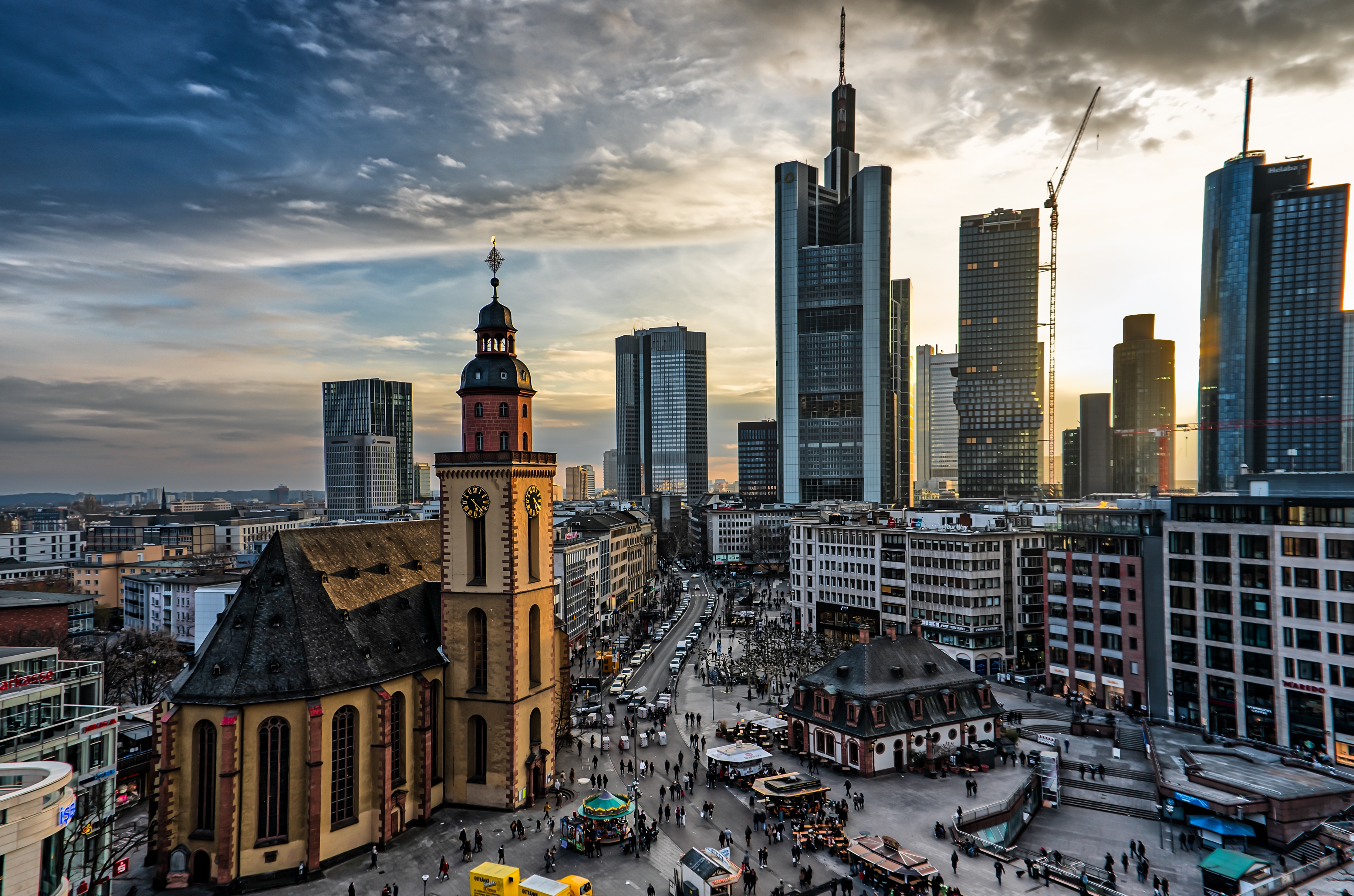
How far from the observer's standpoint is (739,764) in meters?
60.0

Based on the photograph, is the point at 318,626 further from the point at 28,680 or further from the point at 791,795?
the point at 791,795

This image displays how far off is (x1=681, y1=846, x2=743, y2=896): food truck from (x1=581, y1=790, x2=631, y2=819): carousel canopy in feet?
21.4

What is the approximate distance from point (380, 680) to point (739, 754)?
2788 centimetres

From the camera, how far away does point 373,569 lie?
54156 millimetres

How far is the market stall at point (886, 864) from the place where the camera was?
41281 mm

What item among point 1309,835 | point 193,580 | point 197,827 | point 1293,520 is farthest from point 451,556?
point 193,580

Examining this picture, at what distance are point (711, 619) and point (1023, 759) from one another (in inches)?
2924

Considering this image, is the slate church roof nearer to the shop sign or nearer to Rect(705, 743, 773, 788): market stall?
the shop sign

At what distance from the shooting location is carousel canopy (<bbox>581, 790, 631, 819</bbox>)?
156 ft

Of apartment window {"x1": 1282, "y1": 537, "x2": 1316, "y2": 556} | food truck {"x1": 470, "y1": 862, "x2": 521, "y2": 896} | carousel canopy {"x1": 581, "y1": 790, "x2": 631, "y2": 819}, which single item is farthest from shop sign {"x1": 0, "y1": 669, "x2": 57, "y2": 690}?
apartment window {"x1": 1282, "y1": 537, "x2": 1316, "y2": 556}

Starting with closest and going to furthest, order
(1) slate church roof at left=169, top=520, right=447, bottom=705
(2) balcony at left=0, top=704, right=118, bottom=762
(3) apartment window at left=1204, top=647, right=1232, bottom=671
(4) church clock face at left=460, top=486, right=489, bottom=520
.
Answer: (2) balcony at left=0, top=704, right=118, bottom=762, (1) slate church roof at left=169, top=520, right=447, bottom=705, (4) church clock face at left=460, top=486, right=489, bottom=520, (3) apartment window at left=1204, top=647, right=1232, bottom=671

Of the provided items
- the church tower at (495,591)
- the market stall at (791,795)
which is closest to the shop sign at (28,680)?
the church tower at (495,591)

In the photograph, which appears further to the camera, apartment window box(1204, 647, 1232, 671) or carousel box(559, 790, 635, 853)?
apartment window box(1204, 647, 1232, 671)

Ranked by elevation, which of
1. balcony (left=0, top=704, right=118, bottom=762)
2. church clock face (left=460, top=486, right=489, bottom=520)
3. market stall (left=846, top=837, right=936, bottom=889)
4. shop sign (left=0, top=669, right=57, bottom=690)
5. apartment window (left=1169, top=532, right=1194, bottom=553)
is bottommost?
market stall (left=846, top=837, right=936, bottom=889)
